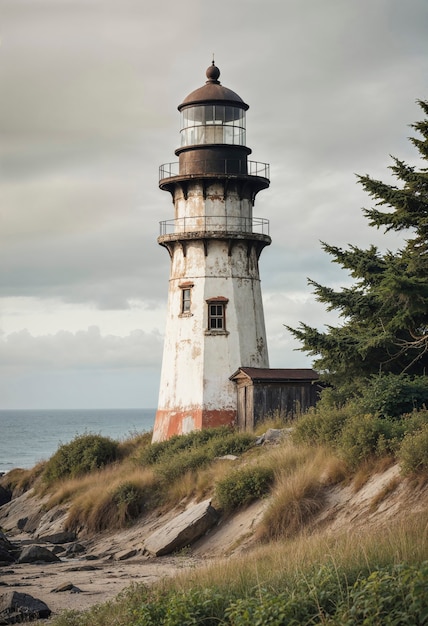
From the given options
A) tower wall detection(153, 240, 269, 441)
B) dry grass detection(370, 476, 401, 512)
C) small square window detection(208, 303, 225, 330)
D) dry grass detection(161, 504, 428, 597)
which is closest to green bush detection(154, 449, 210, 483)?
tower wall detection(153, 240, 269, 441)

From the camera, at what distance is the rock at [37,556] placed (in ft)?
62.5

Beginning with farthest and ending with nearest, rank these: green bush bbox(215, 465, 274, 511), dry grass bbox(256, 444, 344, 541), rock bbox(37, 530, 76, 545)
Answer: rock bbox(37, 530, 76, 545) < green bush bbox(215, 465, 274, 511) < dry grass bbox(256, 444, 344, 541)

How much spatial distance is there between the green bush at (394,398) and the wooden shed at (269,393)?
880cm

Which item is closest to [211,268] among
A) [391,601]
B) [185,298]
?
[185,298]

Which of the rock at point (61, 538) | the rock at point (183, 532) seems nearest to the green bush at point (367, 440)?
the rock at point (183, 532)

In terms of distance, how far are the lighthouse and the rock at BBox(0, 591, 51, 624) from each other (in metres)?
16.7

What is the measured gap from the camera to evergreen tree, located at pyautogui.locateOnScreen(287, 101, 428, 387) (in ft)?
69.2

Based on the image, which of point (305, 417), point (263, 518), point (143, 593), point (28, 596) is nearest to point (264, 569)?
point (143, 593)

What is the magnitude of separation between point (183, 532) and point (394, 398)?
548 cm

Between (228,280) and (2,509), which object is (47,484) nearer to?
(2,509)

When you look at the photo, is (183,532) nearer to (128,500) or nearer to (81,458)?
(128,500)

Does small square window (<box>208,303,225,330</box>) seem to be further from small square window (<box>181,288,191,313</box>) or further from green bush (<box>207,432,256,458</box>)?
green bush (<box>207,432,256,458</box>)

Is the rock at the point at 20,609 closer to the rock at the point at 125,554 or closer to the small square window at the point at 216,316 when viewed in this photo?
the rock at the point at 125,554

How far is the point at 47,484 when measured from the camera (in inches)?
1153
